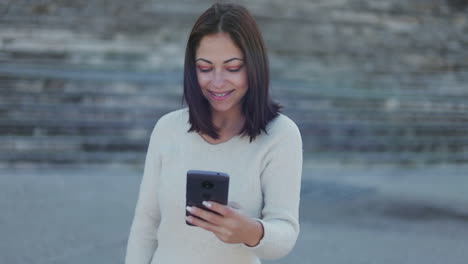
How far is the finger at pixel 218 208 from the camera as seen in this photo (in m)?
1.76

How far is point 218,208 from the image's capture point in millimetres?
1761

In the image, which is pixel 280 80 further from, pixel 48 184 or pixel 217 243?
pixel 217 243

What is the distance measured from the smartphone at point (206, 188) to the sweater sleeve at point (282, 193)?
0.58ft

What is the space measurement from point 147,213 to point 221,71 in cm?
52

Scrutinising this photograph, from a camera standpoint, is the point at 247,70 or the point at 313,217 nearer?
the point at 247,70

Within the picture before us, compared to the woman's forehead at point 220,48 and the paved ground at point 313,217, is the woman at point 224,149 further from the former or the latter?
the paved ground at point 313,217

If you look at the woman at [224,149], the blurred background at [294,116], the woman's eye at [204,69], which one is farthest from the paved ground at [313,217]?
the woman's eye at [204,69]

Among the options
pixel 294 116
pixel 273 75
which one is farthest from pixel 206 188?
pixel 273 75

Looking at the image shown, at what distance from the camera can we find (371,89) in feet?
43.3

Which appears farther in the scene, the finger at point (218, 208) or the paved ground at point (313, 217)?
the paved ground at point (313, 217)

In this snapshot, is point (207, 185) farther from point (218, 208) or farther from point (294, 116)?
point (294, 116)

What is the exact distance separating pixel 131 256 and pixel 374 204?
5909 mm

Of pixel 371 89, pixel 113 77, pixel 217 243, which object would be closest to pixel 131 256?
pixel 217 243

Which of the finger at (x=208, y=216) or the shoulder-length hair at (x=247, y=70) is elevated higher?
the shoulder-length hair at (x=247, y=70)
